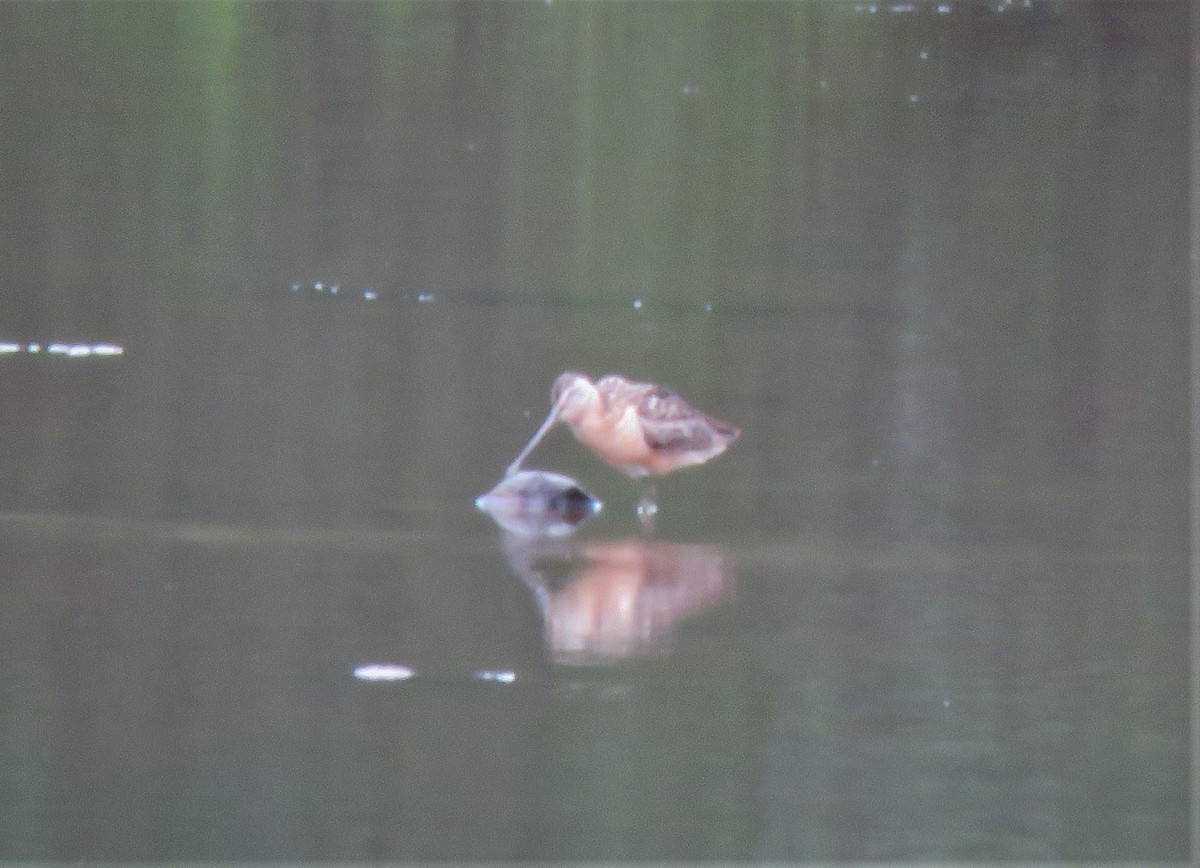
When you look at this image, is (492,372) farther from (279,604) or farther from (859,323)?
(279,604)

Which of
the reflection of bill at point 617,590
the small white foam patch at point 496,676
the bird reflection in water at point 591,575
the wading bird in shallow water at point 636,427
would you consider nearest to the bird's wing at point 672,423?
the wading bird in shallow water at point 636,427

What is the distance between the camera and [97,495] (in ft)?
16.2

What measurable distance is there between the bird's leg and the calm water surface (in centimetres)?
5

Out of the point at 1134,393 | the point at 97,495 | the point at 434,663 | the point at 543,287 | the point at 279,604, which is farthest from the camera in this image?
the point at 543,287

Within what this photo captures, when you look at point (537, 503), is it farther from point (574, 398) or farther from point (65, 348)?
point (65, 348)

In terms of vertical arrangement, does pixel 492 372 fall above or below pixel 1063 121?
below

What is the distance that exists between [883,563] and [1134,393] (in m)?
2.18

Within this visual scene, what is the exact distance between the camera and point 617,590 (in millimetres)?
4105

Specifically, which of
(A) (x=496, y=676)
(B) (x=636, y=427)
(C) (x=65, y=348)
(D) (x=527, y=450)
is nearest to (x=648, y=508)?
(B) (x=636, y=427)

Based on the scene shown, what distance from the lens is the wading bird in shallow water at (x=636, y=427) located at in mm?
5145

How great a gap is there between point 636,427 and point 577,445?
0.72 metres

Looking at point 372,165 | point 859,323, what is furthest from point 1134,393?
point 372,165

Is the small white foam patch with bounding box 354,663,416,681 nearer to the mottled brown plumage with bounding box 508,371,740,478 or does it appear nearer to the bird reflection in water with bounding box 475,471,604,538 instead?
the bird reflection in water with bounding box 475,471,604,538

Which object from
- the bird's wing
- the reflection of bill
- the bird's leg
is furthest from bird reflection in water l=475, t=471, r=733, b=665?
the bird's wing
